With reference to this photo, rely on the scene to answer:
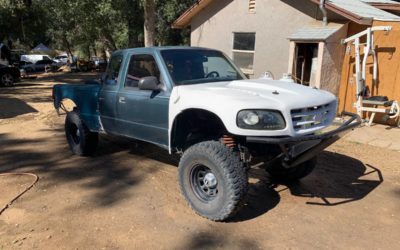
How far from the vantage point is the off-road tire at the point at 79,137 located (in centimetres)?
659

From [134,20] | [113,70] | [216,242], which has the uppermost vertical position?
[134,20]

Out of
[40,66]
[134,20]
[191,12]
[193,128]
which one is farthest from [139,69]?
[40,66]

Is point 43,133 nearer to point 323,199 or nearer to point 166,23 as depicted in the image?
point 323,199

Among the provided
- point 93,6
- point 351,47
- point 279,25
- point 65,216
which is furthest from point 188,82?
point 93,6

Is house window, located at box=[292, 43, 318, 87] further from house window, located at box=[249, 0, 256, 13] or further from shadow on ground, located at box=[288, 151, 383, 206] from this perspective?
shadow on ground, located at box=[288, 151, 383, 206]

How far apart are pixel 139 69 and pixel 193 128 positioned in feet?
4.10

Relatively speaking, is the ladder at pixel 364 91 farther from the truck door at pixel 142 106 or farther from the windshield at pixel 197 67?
the truck door at pixel 142 106

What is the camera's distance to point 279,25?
1269 centimetres

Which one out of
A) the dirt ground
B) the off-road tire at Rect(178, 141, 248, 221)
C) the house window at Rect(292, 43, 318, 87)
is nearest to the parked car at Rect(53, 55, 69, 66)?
the house window at Rect(292, 43, 318, 87)

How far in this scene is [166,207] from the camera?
478 cm

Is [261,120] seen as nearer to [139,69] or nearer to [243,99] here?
[243,99]

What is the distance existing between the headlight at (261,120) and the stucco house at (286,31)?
293 inches

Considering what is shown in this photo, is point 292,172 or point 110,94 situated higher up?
point 110,94

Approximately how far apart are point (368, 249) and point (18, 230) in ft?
11.4
